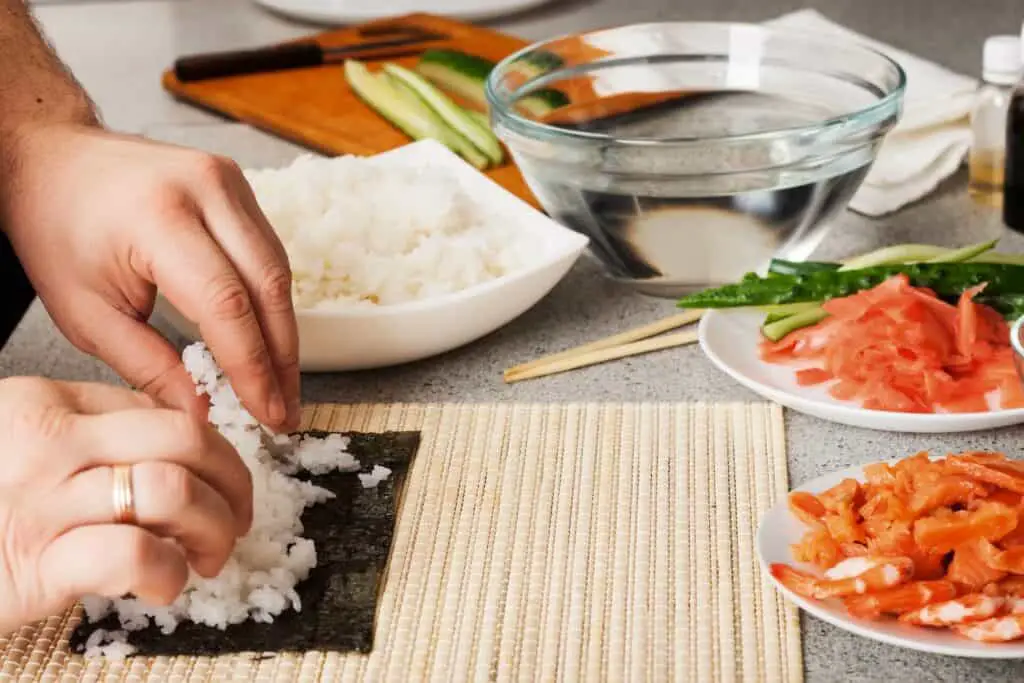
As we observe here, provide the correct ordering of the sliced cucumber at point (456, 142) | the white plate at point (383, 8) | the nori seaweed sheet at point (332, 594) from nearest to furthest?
the nori seaweed sheet at point (332, 594) < the sliced cucumber at point (456, 142) < the white plate at point (383, 8)

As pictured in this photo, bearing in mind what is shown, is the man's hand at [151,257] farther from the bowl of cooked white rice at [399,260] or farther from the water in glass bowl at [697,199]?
the water in glass bowl at [697,199]

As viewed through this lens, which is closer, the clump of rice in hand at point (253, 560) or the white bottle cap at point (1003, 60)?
the clump of rice in hand at point (253, 560)

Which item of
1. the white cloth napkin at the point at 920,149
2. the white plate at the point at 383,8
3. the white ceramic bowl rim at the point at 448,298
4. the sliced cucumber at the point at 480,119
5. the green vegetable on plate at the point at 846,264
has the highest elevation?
the green vegetable on plate at the point at 846,264

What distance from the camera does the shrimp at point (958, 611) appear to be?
941 mm

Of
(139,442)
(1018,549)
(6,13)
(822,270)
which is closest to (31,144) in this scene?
(6,13)

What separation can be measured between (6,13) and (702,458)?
3.44ft

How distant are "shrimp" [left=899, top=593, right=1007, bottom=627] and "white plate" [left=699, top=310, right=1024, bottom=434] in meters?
0.31

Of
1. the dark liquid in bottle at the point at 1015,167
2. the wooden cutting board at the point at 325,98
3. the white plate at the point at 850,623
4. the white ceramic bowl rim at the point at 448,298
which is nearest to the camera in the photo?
the white plate at the point at 850,623

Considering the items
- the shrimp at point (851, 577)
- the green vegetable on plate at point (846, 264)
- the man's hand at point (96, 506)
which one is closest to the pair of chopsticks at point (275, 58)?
the green vegetable on plate at point (846, 264)

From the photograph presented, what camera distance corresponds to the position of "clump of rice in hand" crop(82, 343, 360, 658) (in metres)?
1.05

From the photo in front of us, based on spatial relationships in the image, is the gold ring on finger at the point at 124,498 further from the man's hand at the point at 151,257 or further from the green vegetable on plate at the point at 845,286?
the green vegetable on plate at the point at 845,286

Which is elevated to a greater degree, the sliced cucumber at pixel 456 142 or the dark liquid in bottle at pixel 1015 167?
the dark liquid in bottle at pixel 1015 167

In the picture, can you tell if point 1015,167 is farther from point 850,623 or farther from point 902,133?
point 850,623

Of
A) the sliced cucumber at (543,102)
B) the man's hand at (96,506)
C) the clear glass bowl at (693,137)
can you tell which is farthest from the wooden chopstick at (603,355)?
the man's hand at (96,506)
